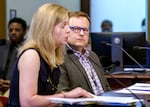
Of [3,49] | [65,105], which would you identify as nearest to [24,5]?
[3,49]

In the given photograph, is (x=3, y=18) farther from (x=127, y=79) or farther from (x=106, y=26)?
(x=127, y=79)

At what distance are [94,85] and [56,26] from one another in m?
0.89

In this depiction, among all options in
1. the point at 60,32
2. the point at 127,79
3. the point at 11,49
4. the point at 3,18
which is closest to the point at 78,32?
the point at 127,79

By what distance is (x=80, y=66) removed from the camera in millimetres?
2770

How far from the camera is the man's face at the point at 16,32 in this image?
15.4ft

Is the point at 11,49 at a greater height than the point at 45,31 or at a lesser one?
lesser

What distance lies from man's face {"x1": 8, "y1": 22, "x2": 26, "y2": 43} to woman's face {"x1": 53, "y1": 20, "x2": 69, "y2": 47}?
108 inches

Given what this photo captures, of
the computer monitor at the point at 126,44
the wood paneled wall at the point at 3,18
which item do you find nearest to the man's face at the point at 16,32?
the computer monitor at the point at 126,44

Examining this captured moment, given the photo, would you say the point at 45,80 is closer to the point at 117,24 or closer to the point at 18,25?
the point at 18,25

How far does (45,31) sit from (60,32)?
0.08 m

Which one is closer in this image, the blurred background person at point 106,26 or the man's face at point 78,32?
the man's face at point 78,32

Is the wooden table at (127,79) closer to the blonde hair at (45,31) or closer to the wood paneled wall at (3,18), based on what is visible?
the blonde hair at (45,31)

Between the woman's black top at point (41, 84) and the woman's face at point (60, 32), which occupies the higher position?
the woman's face at point (60, 32)

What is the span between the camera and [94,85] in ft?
9.01
